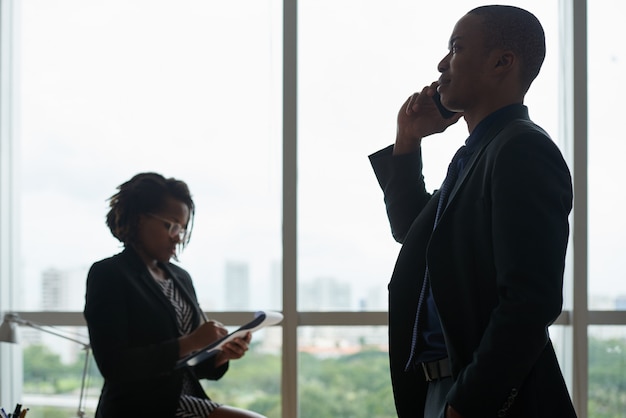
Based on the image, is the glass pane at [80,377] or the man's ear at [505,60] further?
the glass pane at [80,377]

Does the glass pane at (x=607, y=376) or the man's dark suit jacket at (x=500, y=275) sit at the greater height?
the man's dark suit jacket at (x=500, y=275)

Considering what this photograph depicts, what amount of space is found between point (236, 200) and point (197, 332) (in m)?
1.35

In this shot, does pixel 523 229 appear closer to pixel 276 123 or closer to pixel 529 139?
pixel 529 139

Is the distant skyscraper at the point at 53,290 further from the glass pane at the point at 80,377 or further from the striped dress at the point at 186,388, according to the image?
the striped dress at the point at 186,388

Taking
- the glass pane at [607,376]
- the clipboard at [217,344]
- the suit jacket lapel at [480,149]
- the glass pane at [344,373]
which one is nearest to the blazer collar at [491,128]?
the suit jacket lapel at [480,149]

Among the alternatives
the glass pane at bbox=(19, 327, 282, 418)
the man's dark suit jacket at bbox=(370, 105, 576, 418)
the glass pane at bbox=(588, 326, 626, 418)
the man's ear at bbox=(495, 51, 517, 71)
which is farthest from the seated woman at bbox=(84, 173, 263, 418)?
the glass pane at bbox=(588, 326, 626, 418)

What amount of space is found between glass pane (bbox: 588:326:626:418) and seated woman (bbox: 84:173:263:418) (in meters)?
1.87

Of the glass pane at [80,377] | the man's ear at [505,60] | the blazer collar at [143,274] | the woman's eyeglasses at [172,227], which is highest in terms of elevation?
the man's ear at [505,60]

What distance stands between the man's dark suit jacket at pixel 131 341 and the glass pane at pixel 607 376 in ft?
6.96

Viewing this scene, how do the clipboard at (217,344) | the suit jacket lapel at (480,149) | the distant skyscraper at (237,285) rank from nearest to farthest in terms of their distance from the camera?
1. the suit jacket lapel at (480,149)
2. the clipboard at (217,344)
3. the distant skyscraper at (237,285)

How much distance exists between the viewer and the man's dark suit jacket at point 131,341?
8.01 ft

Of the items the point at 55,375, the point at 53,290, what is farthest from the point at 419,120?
the point at 55,375

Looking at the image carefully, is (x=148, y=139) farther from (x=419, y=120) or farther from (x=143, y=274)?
(x=419, y=120)

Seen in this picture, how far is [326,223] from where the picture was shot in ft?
12.3
